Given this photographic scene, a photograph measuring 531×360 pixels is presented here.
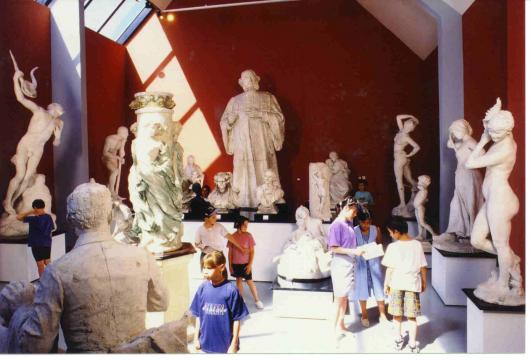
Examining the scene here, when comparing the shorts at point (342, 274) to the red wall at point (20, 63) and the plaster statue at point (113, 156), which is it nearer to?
the red wall at point (20, 63)

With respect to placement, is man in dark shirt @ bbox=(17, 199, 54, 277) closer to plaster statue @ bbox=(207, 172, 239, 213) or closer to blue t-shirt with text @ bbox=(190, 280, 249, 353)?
plaster statue @ bbox=(207, 172, 239, 213)

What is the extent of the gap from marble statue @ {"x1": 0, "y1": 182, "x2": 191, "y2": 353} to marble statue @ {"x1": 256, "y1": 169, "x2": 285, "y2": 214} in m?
5.81

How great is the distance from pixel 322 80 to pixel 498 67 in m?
5.06

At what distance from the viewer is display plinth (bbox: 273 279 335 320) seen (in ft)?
17.1

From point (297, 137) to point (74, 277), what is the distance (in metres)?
8.95

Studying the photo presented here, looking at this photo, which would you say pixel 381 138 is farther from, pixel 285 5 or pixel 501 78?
pixel 501 78

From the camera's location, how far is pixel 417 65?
33.0 feet

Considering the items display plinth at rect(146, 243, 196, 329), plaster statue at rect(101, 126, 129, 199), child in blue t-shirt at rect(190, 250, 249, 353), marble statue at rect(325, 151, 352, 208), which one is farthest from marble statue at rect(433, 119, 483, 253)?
plaster statue at rect(101, 126, 129, 199)

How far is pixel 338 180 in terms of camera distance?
372 inches

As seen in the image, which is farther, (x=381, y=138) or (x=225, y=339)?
(x=381, y=138)

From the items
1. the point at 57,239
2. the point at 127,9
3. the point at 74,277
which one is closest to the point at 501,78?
the point at 74,277

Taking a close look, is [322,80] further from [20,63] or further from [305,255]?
[20,63]

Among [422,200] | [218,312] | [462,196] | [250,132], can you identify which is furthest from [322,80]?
[218,312]

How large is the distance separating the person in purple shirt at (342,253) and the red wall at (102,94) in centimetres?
678
